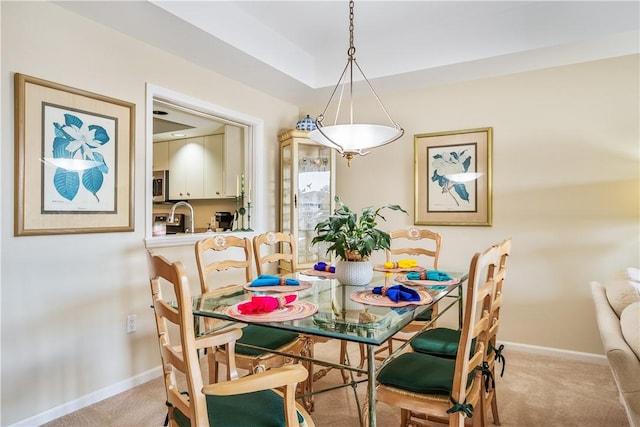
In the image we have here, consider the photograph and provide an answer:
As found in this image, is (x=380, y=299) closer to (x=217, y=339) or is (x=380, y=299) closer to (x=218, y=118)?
(x=217, y=339)

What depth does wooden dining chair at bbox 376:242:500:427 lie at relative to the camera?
4.45 feet

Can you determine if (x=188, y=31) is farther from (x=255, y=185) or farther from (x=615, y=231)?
(x=615, y=231)

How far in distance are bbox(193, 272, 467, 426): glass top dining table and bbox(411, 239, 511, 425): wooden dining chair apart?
0.25m

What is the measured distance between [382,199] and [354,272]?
79.6 inches

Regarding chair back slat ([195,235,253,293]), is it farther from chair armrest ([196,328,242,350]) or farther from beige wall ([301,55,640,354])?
beige wall ([301,55,640,354])

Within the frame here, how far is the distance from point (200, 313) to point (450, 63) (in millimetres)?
2760

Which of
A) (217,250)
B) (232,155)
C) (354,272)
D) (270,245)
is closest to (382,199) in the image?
(270,245)

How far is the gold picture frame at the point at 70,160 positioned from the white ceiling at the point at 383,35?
1.87 ft

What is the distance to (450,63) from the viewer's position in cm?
317

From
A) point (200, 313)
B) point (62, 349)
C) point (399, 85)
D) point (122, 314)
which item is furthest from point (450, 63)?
point (62, 349)

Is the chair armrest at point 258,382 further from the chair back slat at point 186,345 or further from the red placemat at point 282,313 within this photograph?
the red placemat at point 282,313

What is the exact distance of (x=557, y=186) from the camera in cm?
323

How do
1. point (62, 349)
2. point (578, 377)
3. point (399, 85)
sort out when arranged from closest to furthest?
point (62, 349)
point (578, 377)
point (399, 85)

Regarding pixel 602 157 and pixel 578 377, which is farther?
pixel 602 157
